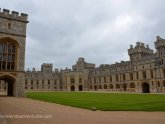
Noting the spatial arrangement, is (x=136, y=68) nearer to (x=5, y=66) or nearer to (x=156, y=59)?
(x=156, y=59)

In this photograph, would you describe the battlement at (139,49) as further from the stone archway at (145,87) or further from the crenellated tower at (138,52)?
the stone archway at (145,87)

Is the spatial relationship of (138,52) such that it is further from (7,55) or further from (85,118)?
(85,118)

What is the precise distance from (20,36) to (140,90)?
42.8 meters

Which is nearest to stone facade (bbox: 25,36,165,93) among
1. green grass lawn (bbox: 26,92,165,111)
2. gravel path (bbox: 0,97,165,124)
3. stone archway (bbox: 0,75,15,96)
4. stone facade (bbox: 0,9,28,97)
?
green grass lawn (bbox: 26,92,165,111)

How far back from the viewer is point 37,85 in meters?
101

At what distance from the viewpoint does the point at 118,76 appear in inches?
2977

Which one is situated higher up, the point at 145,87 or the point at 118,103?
the point at 145,87

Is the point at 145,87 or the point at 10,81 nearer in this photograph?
the point at 10,81

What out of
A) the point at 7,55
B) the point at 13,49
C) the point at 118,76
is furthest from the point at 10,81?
the point at 118,76

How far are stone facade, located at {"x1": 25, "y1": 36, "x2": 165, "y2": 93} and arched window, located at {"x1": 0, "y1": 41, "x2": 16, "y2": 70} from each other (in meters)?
40.6

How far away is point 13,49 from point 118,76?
161 ft

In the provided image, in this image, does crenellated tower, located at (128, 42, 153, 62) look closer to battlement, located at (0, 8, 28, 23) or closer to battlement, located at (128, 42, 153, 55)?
battlement, located at (128, 42, 153, 55)

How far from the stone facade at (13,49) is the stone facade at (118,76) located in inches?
1553

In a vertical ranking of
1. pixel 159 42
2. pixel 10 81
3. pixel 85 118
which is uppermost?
pixel 159 42
